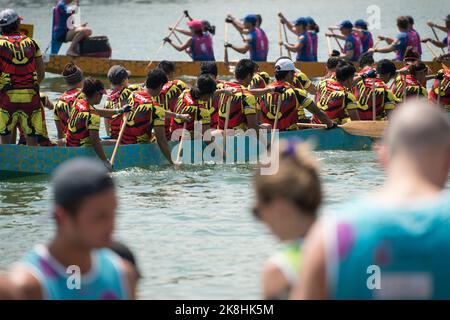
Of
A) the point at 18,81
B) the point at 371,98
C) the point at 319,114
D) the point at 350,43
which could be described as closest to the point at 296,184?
the point at 18,81

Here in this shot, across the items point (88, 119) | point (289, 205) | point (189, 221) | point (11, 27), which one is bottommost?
point (189, 221)

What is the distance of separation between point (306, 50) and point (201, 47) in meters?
2.25

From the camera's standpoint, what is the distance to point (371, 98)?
15.2 m

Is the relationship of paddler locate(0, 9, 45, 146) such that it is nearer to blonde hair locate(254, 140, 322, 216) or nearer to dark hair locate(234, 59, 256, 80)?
dark hair locate(234, 59, 256, 80)

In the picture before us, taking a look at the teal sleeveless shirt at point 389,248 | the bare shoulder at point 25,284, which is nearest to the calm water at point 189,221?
the bare shoulder at point 25,284

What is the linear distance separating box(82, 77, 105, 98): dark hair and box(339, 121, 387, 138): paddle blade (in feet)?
11.9

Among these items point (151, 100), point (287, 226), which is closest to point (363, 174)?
point (151, 100)

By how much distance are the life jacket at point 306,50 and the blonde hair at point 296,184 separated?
67.0 feet

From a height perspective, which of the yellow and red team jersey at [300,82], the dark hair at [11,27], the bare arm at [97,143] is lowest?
the bare arm at [97,143]

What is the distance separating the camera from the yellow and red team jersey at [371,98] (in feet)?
49.9

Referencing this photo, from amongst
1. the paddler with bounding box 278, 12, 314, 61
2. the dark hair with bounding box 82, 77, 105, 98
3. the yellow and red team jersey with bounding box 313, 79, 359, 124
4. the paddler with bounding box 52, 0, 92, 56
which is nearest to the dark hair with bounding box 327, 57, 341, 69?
the yellow and red team jersey with bounding box 313, 79, 359, 124

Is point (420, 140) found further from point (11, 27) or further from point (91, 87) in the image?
point (11, 27)

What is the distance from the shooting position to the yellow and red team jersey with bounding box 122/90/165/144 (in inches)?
505

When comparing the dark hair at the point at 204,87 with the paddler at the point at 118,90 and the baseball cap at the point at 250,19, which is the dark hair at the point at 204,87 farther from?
the baseball cap at the point at 250,19
